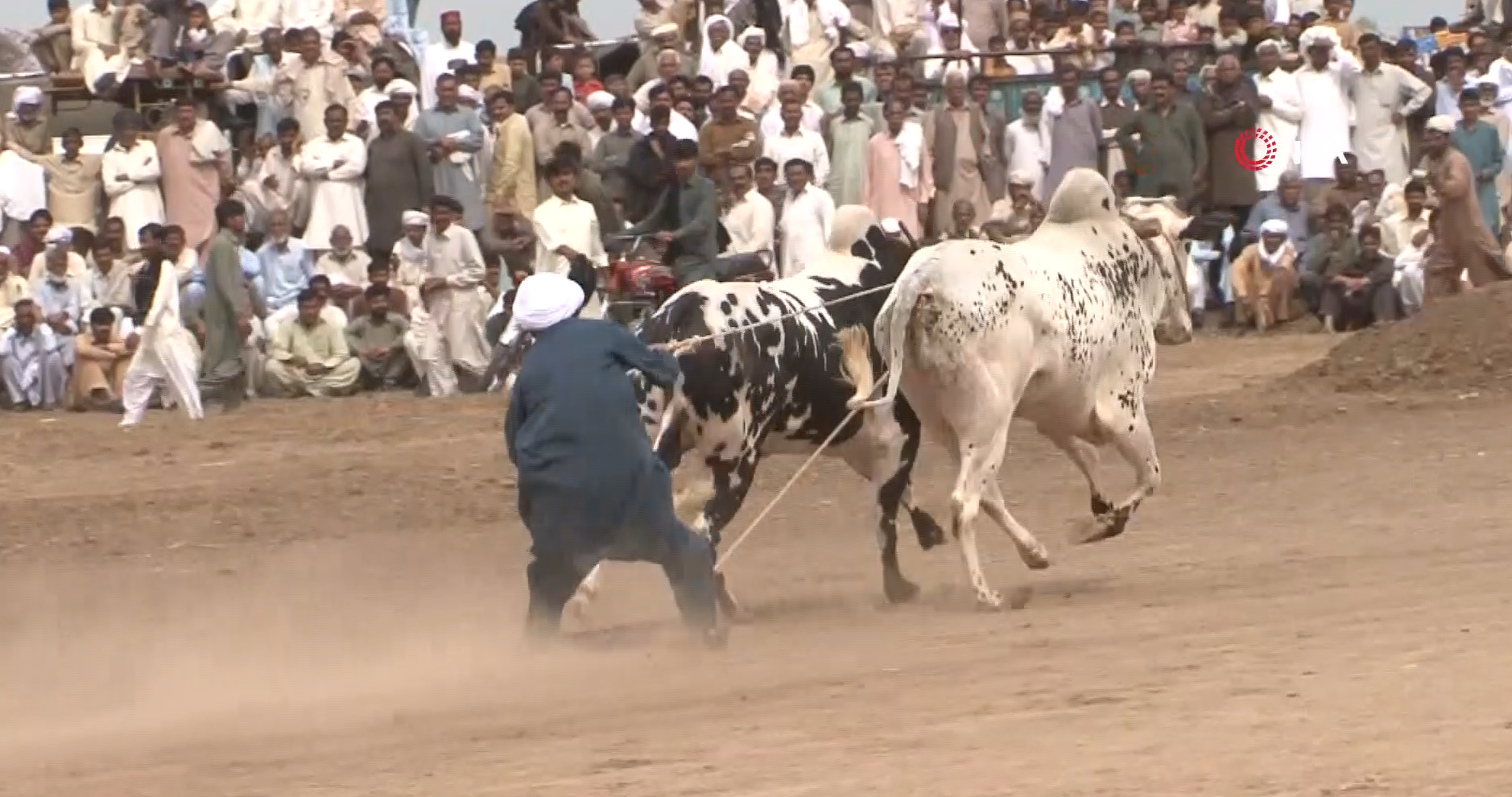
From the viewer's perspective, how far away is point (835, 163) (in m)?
21.5

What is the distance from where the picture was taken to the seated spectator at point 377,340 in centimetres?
2044

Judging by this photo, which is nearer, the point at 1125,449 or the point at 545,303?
the point at 545,303

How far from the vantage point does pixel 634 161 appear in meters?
20.3

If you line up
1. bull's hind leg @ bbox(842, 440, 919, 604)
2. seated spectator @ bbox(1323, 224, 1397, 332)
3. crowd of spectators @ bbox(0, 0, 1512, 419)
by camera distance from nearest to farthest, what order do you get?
bull's hind leg @ bbox(842, 440, 919, 604) → crowd of spectators @ bbox(0, 0, 1512, 419) → seated spectator @ bbox(1323, 224, 1397, 332)

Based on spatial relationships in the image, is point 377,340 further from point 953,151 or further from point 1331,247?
point 1331,247

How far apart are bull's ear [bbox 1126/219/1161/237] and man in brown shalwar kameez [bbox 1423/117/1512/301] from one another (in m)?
9.06

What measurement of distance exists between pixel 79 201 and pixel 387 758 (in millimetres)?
13741

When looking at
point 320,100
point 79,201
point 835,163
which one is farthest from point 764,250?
point 79,201

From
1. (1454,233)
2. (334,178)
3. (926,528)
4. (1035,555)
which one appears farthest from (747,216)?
(1035,555)

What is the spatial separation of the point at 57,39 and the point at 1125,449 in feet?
42.6

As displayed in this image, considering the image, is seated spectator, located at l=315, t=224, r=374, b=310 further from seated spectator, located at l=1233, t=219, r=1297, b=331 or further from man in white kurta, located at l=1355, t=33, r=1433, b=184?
man in white kurta, located at l=1355, t=33, r=1433, b=184

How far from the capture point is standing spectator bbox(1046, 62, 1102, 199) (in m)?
21.7

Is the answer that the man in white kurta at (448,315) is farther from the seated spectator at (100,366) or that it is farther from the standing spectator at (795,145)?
the standing spectator at (795,145)

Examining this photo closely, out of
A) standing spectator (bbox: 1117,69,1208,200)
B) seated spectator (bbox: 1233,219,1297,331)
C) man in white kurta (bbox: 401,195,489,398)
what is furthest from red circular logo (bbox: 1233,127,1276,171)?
man in white kurta (bbox: 401,195,489,398)
